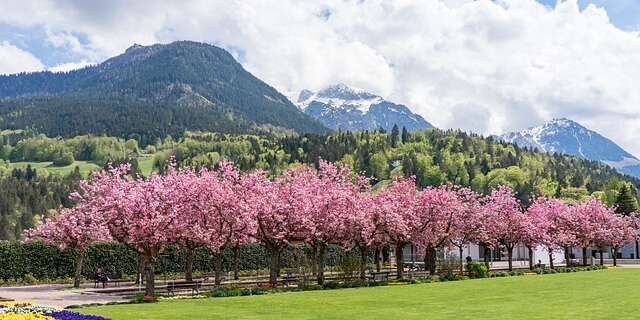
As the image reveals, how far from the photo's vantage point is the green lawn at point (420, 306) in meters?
23.3

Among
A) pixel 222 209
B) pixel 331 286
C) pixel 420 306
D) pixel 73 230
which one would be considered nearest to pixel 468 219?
pixel 331 286

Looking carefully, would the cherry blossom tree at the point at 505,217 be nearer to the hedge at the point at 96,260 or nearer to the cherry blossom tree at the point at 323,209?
the hedge at the point at 96,260

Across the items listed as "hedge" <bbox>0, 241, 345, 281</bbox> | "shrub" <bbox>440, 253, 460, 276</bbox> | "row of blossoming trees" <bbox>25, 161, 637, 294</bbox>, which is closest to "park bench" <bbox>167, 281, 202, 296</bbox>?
"row of blossoming trees" <bbox>25, 161, 637, 294</bbox>

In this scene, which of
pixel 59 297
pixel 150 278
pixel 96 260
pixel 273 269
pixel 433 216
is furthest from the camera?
pixel 96 260

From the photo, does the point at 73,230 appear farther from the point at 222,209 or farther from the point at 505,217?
the point at 505,217

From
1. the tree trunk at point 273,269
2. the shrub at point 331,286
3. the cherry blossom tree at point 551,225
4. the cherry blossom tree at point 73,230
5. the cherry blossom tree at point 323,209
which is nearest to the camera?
the shrub at point 331,286

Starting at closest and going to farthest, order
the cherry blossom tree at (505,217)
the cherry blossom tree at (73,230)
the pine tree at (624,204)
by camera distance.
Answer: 1. the cherry blossom tree at (73,230)
2. the cherry blossom tree at (505,217)
3. the pine tree at (624,204)

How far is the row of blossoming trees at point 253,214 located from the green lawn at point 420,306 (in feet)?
20.0

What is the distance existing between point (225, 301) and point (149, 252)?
6288 mm

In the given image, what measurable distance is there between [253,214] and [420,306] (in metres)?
16.7

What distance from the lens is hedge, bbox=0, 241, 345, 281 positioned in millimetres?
49938

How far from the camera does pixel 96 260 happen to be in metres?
54.2

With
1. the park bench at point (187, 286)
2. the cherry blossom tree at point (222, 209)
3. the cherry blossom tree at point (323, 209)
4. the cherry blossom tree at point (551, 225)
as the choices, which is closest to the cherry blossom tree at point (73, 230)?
the park bench at point (187, 286)

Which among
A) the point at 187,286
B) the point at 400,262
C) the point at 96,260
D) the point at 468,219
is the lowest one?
the point at 187,286
